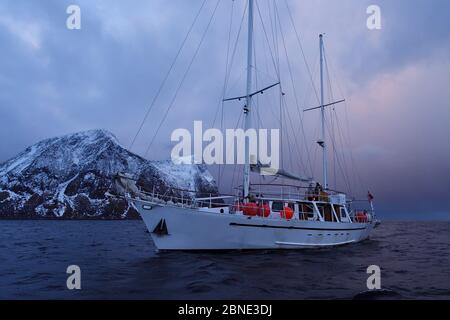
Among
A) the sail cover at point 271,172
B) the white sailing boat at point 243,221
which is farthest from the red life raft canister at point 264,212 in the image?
the sail cover at point 271,172

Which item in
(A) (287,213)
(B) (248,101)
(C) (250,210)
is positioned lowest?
(A) (287,213)

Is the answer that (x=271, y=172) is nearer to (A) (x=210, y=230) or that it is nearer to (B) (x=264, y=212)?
(B) (x=264, y=212)

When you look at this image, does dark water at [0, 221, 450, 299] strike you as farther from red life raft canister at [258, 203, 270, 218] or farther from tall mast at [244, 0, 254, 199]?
tall mast at [244, 0, 254, 199]

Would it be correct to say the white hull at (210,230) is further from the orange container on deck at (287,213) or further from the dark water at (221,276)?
the dark water at (221,276)

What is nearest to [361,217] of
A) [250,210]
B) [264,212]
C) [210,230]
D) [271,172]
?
[271,172]

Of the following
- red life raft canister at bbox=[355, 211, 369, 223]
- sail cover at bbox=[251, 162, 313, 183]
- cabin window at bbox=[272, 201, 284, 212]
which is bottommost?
red life raft canister at bbox=[355, 211, 369, 223]

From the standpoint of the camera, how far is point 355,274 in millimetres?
17828

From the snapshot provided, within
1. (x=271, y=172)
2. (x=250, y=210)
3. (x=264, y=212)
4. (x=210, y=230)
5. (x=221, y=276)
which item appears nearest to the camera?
(x=221, y=276)

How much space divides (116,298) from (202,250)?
11143 millimetres

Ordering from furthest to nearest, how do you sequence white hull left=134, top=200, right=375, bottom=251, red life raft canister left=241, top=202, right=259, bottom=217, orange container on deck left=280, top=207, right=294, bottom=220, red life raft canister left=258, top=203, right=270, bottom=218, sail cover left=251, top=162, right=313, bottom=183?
sail cover left=251, top=162, right=313, bottom=183 → orange container on deck left=280, top=207, right=294, bottom=220 → red life raft canister left=258, top=203, right=270, bottom=218 → red life raft canister left=241, top=202, right=259, bottom=217 → white hull left=134, top=200, right=375, bottom=251

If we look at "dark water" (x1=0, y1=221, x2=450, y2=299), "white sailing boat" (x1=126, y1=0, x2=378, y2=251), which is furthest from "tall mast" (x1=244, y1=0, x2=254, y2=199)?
"dark water" (x1=0, y1=221, x2=450, y2=299)

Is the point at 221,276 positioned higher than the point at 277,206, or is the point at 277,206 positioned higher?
the point at 277,206

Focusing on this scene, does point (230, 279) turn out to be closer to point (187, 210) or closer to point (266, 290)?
point (266, 290)
